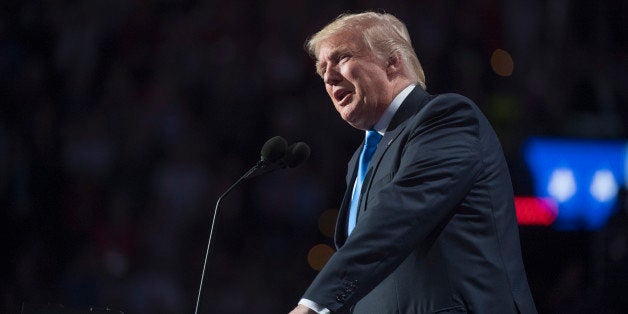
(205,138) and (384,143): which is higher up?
(384,143)

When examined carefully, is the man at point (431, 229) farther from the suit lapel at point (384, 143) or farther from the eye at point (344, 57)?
the eye at point (344, 57)

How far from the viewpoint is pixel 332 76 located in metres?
2.04

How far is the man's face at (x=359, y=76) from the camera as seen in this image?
2.01 meters

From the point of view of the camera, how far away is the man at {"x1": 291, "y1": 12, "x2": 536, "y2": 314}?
1543mm

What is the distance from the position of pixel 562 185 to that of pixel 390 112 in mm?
3474

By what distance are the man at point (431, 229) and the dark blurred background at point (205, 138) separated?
7.38 feet

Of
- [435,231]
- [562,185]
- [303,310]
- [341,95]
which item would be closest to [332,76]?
[341,95]

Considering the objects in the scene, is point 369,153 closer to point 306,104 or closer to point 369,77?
point 369,77

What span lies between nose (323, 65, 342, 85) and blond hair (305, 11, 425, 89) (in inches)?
2.9

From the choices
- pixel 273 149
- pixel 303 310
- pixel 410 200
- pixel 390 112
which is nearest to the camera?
pixel 303 310

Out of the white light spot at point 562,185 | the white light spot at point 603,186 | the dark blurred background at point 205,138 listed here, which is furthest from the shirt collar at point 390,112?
the white light spot at point 603,186

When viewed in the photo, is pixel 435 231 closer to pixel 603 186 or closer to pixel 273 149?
pixel 273 149

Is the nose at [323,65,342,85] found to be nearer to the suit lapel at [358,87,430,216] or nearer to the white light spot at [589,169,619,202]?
the suit lapel at [358,87,430,216]

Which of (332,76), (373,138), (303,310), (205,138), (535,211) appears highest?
(332,76)
